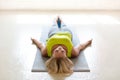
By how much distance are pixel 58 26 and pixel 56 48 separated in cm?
70

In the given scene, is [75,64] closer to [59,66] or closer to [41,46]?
[59,66]

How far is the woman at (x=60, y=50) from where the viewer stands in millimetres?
2201

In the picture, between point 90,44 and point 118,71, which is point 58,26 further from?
point 118,71

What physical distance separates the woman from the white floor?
87 mm

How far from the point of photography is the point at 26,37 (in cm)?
306

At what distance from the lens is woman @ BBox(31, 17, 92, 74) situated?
7.22 feet

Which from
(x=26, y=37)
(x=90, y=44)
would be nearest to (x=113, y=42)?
(x=90, y=44)

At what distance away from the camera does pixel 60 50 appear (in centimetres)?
222

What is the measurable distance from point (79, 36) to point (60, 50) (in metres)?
0.91

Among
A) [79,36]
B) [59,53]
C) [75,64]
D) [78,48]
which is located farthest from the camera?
[79,36]


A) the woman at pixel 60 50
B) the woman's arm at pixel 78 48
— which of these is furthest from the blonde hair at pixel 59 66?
the woman's arm at pixel 78 48
